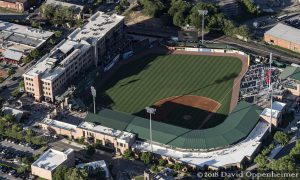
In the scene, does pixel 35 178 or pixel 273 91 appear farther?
pixel 273 91

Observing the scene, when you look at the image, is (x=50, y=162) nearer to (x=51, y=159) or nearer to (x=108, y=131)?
(x=51, y=159)

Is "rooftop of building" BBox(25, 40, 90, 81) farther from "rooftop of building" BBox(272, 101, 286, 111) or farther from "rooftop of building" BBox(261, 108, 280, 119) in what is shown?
"rooftop of building" BBox(272, 101, 286, 111)

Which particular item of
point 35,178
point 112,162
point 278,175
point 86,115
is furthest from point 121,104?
point 278,175

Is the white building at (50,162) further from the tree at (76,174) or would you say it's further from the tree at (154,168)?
the tree at (154,168)

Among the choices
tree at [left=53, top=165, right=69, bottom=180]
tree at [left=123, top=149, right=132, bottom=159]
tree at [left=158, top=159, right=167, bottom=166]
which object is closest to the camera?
tree at [left=53, top=165, right=69, bottom=180]

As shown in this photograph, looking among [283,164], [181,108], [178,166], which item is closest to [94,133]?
[178,166]

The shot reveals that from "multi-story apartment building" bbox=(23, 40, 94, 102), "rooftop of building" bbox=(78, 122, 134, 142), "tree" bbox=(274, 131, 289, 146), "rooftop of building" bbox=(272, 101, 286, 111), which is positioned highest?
"multi-story apartment building" bbox=(23, 40, 94, 102)

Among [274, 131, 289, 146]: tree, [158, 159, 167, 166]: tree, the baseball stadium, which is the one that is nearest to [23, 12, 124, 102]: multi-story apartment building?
the baseball stadium

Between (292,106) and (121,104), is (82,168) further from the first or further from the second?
(292,106)
